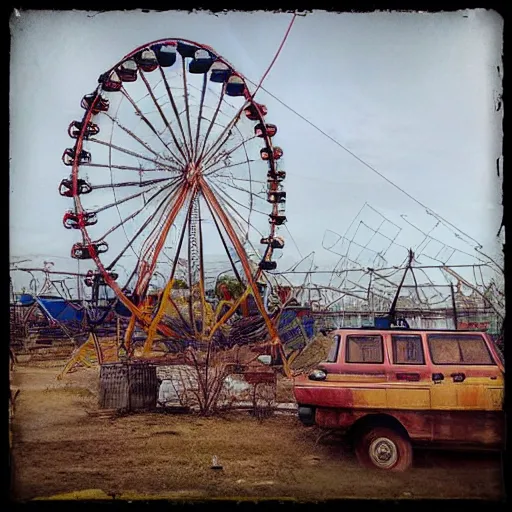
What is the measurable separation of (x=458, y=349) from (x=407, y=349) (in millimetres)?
593

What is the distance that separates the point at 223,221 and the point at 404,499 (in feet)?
17.5

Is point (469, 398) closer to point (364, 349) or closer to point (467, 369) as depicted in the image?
point (467, 369)

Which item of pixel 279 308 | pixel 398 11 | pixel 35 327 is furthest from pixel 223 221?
pixel 398 11

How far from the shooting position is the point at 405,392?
7137mm

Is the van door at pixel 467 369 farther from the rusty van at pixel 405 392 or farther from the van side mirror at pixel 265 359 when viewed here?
the van side mirror at pixel 265 359

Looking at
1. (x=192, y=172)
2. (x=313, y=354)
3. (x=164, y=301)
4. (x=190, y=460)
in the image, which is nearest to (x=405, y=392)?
(x=313, y=354)

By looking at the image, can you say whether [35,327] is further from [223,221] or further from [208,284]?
[223,221]

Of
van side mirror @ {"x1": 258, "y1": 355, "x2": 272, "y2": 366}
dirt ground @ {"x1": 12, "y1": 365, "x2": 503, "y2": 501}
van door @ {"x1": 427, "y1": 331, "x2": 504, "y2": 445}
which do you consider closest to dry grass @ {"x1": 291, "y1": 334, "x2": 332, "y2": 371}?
van side mirror @ {"x1": 258, "y1": 355, "x2": 272, "y2": 366}

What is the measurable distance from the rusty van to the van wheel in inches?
0.4

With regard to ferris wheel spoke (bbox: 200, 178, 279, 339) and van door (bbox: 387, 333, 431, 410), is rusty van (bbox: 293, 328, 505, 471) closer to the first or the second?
van door (bbox: 387, 333, 431, 410)

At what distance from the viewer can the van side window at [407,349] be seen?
23.9 ft

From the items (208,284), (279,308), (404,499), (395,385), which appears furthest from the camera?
(208,284)

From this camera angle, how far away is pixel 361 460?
284 inches

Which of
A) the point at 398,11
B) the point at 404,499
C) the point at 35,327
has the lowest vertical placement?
the point at 404,499
